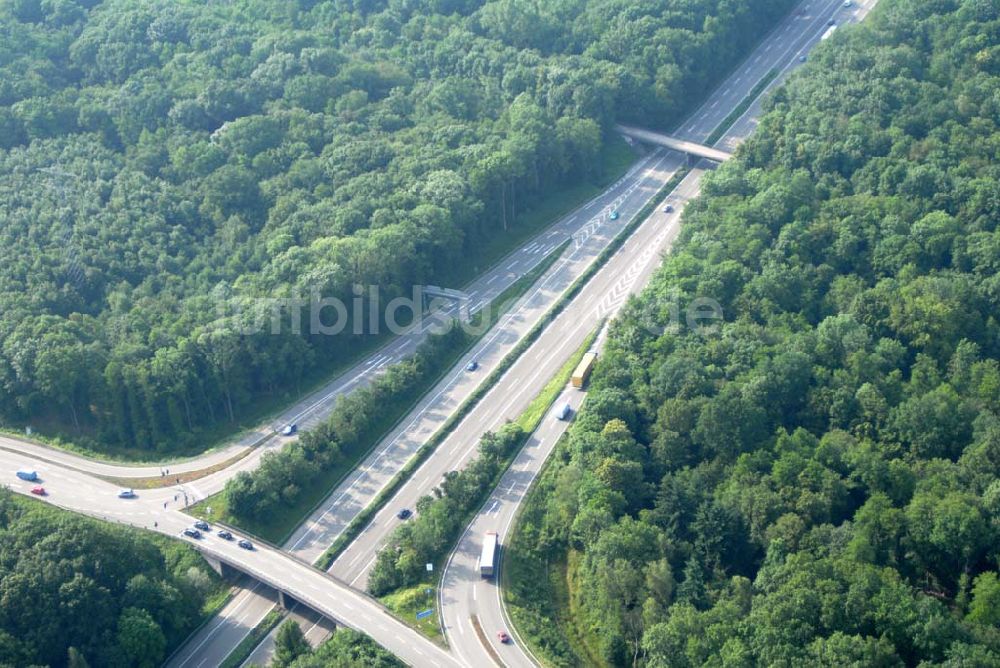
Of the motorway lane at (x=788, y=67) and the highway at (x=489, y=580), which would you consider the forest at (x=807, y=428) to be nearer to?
the highway at (x=489, y=580)

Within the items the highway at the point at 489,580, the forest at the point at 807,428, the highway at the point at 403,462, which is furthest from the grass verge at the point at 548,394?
the forest at the point at 807,428

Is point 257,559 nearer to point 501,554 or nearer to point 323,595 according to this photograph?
point 323,595

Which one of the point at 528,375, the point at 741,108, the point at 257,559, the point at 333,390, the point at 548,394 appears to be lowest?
the point at 257,559

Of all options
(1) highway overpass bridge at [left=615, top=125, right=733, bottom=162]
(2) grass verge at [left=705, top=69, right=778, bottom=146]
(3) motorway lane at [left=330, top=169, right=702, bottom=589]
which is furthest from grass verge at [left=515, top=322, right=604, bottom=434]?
(2) grass verge at [left=705, top=69, right=778, bottom=146]

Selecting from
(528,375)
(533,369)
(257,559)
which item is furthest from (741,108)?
(257,559)

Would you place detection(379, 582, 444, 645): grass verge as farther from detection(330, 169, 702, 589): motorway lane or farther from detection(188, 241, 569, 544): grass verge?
detection(188, 241, 569, 544): grass verge

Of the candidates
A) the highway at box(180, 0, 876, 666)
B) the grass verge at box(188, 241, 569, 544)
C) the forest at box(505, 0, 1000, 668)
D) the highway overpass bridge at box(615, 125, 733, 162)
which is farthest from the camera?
the highway overpass bridge at box(615, 125, 733, 162)
